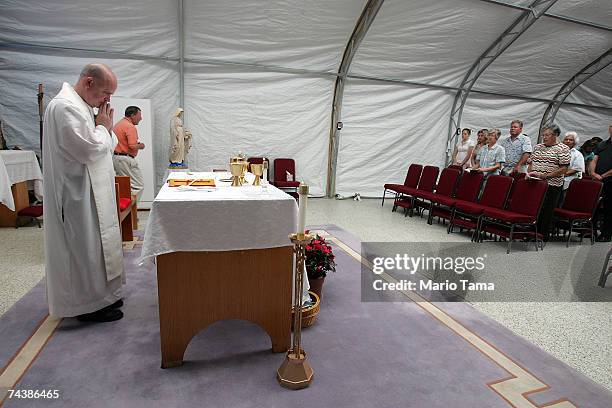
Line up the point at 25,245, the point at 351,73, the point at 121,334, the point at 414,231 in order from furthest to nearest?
the point at 351,73 < the point at 414,231 < the point at 25,245 < the point at 121,334

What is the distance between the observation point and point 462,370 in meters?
1.93

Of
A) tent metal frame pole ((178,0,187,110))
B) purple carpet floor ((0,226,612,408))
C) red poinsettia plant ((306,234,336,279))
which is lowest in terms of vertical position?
purple carpet floor ((0,226,612,408))

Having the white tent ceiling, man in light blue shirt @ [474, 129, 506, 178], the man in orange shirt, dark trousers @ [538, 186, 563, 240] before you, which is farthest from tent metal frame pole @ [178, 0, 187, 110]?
dark trousers @ [538, 186, 563, 240]

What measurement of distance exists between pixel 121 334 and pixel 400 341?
5.49 feet

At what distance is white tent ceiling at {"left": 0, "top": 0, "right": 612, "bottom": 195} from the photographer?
5.84m

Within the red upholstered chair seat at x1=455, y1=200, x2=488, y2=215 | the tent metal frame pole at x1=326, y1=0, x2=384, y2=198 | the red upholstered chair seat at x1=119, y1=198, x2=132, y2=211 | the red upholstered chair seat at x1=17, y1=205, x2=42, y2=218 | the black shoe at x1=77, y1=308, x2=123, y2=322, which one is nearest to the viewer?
the black shoe at x1=77, y1=308, x2=123, y2=322

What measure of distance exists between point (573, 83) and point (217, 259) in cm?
1102

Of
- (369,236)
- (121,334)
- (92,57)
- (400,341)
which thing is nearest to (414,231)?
(369,236)

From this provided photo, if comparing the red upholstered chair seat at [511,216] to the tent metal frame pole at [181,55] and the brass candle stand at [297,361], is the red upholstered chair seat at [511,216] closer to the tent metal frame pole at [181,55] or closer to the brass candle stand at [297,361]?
the brass candle stand at [297,361]

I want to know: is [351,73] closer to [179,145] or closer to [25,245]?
[179,145]

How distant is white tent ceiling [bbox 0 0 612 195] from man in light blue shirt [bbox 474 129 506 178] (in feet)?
7.95

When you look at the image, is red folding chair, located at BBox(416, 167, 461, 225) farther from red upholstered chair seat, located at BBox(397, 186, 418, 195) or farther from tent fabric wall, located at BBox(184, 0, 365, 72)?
tent fabric wall, located at BBox(184, 0, 365, 72)

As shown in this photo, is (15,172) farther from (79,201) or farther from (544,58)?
(544,58)

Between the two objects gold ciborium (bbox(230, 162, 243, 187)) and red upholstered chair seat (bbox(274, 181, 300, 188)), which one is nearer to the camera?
gold ciborium (bbox(230, 162, 243, 187))
